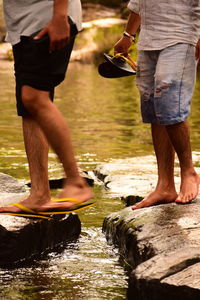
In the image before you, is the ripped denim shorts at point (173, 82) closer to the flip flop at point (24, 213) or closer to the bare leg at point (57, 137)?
the bare leg at point (57, 137)

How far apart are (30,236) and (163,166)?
95 cm

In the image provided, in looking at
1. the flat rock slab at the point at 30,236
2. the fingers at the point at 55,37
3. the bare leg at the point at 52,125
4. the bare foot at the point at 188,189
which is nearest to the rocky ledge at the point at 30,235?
the flat rock slab at the point at 30,236

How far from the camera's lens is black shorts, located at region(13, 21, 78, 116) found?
4.12 meters

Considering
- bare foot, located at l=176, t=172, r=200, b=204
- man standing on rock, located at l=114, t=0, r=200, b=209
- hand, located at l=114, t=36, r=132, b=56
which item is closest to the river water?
bare foot, located at l=176, t=172, r=200, b=204

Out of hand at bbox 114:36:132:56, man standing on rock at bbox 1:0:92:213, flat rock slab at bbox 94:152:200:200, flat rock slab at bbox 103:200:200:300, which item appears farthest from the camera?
flat rock slab at bbox 94:152:200:200

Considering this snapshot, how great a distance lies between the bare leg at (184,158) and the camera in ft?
15.1

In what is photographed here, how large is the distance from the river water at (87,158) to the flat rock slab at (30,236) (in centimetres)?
10

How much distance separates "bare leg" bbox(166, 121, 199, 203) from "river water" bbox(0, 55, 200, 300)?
21.5 inches

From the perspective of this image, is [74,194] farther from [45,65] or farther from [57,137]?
[45,65]

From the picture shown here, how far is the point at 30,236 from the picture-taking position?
4.52 m

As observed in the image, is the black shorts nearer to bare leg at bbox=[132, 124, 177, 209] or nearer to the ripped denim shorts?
the ripped denim shorts

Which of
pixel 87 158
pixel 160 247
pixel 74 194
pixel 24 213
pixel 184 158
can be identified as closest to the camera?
pixel 160 247

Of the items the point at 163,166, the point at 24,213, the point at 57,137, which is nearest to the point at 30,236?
the point at 24,213

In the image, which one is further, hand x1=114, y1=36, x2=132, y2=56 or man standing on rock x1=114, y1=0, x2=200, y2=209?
hand x1=114, y1=36, x2=132, y2=56
